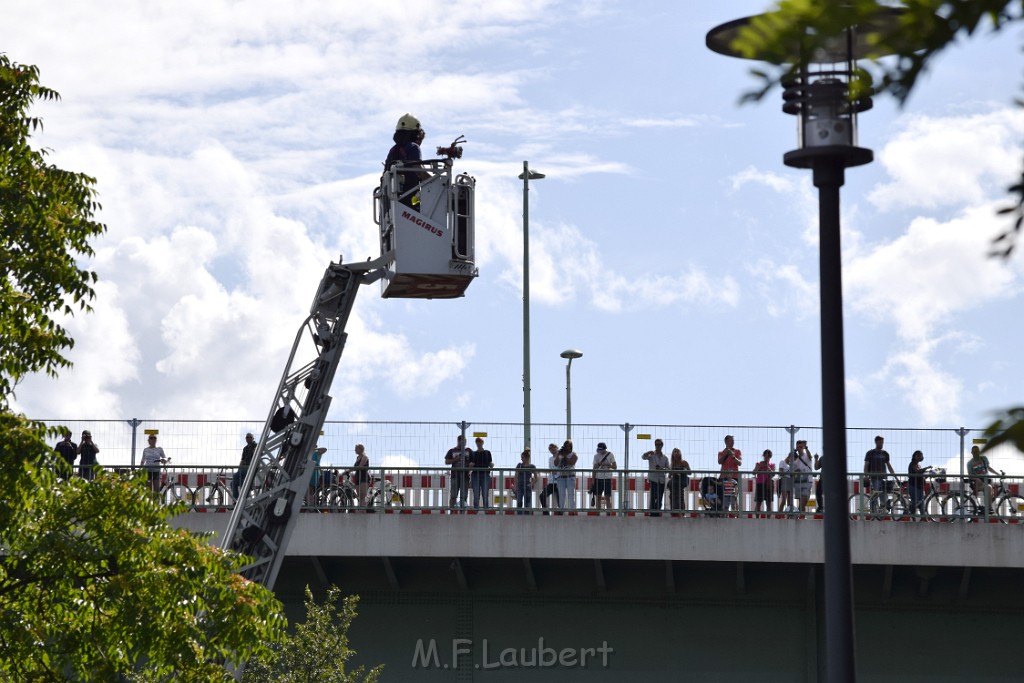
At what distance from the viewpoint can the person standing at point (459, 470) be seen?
25.3 m

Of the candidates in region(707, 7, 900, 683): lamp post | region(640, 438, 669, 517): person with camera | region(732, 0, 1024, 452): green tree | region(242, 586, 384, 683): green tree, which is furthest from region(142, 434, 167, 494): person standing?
region(732, 0, 1024, 452): green tree

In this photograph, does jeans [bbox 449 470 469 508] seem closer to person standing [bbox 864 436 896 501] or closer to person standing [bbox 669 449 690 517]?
person standing [bbox 669 449 690 517]

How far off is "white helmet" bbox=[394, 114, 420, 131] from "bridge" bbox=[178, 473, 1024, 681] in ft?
26.0

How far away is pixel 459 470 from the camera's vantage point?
2525 centimetres

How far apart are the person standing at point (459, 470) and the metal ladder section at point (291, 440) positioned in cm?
660

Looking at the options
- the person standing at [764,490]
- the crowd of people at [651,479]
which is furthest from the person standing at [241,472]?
the person standing at [764,490]

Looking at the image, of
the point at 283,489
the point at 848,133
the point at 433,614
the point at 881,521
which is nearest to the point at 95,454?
the point at 433,614

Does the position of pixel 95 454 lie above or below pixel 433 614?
above

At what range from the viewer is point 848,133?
7.04 metres

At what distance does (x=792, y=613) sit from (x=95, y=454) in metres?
11.3

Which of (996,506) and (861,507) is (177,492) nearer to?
(861,507)

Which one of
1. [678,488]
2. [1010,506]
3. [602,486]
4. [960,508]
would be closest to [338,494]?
[602,486]

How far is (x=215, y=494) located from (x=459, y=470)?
381 cm

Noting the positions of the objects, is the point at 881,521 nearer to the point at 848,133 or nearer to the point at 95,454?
the point at 95,454
